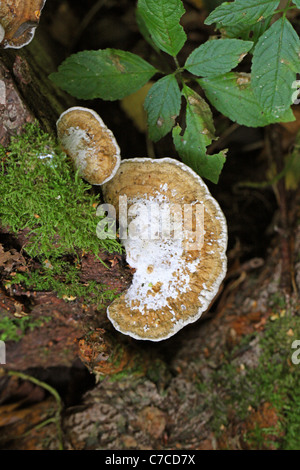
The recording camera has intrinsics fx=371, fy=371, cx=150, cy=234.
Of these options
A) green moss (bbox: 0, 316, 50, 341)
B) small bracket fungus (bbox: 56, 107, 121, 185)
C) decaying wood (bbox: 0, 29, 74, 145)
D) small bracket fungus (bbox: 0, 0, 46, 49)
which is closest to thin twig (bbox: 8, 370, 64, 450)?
green moss (bbox: 0, 316, 50, 341)

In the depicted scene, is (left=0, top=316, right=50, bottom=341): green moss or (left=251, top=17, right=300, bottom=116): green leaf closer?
(left=251, top=17, right=300, bottom=116): green leaf

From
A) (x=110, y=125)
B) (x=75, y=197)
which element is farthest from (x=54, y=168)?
(x=110, y=125)

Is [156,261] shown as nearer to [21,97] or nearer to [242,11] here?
[21,97]

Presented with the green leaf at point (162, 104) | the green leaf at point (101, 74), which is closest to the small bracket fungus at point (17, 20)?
the green leaf at point (101, 74)

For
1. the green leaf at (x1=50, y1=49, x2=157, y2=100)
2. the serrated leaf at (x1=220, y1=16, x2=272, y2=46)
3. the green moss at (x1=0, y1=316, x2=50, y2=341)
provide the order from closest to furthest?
the serrated leaf at (x1=220, y1=16, x2=272, y2=46) < the green leaf at (x1=50, y1=49, x2=157, y2=100) < the green moss at (x1=0, y1=316, x2=50, y2=341)

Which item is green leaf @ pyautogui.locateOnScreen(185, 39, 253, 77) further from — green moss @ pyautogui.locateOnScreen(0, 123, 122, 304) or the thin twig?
the thin twig

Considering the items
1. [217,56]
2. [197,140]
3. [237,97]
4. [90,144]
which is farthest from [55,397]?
[217,56]

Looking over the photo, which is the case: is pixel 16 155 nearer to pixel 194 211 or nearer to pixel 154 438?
pixel 194 211
